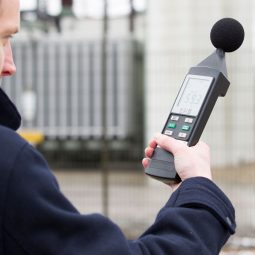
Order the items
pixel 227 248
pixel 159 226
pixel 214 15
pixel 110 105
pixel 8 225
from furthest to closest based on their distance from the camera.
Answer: pixel 110 105 < pixel 214 15 < pixel 227 248 < pixel 159 226 < pixel 8 225

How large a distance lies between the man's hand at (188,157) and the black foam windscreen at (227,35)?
30 centimetres

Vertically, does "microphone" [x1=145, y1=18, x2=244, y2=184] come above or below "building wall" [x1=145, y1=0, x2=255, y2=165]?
above

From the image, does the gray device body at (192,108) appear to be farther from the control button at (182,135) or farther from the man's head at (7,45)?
the man's head at (7,45)

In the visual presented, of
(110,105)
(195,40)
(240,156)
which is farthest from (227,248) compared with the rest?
(110,105)

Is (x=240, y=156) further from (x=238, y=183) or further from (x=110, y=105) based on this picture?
(x=110, y=105)

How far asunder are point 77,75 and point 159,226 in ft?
38.4

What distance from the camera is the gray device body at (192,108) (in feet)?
4.61

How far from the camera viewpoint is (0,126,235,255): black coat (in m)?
1.12

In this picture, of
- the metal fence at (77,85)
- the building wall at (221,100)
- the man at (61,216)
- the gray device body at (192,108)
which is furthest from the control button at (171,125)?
the metal fence at (77,85)

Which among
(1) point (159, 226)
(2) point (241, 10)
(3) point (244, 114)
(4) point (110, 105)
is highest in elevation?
(1) point (159, 226)

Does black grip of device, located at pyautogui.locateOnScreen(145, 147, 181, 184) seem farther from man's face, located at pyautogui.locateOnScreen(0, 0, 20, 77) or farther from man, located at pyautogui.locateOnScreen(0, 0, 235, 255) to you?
man's face, located at pyautogui.locateOnScreen(0, 0, 20, 77)

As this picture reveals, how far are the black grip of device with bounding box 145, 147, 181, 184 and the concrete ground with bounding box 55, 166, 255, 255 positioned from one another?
5.81 metres

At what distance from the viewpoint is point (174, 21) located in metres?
11.3

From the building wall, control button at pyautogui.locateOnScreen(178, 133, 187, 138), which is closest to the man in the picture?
control button at pyautogui.locateOnScreen(178, 133, 187, 138)
